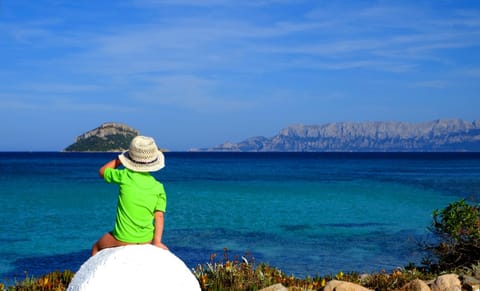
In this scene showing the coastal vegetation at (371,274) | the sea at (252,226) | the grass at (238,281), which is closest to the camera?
the grass at (238,281)

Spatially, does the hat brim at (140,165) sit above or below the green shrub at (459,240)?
above

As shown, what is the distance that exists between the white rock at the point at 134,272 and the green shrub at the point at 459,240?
7609 millimetres

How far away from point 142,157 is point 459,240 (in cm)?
747

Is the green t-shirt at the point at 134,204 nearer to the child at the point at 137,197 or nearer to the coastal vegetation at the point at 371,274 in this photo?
the child at the point at 137,197

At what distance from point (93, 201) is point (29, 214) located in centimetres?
616

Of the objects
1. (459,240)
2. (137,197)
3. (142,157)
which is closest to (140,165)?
(142,157)

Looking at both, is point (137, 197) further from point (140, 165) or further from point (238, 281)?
point (238, 281)

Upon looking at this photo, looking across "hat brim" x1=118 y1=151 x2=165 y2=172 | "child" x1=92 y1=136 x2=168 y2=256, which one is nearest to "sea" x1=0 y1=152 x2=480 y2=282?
"child" x1=92 y1=136 x2=168 y2=256

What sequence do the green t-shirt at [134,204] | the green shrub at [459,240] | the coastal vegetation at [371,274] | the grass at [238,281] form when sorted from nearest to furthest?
1. the green t-shirt at [134,204]
2. the grass at [238,281]
3. the coastal vegetation at [371,274]
4. the green shrub at [459,240]

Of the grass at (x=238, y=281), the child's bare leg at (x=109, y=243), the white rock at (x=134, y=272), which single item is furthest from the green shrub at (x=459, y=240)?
the white rock at (x=134, y=272)

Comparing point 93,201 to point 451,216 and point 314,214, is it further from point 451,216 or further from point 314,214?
point 451,216

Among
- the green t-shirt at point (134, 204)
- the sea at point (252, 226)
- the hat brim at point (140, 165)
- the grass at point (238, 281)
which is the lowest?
the sea at point (252, 226)

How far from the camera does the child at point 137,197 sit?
244 inches

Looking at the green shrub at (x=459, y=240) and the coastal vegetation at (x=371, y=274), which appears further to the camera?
the green shrub at (x=459, y=240)
